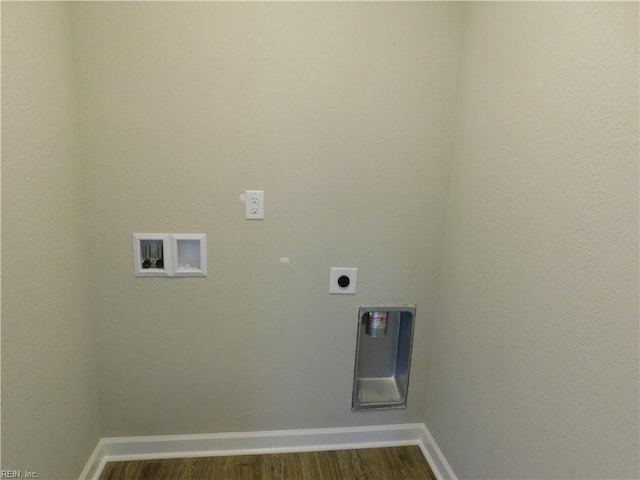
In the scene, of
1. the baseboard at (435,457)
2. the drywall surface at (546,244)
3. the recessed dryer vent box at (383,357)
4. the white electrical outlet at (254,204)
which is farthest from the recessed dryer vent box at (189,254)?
the baseboard at (435,457)

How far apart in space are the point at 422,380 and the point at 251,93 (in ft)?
5.09

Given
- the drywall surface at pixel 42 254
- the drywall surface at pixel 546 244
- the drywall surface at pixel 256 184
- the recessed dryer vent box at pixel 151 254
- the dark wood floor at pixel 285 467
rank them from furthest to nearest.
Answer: the dark wood floor at pixel 285 467 → the recessed dryer vent box at pixel 151 254 → the drywall surface at pixel 256 184 → the drywall surface at pixel 42 254 → the drywall surface at pixel 546 244

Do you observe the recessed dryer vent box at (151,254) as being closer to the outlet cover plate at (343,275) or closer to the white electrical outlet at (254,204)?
the white electrical outlet at (254,204)

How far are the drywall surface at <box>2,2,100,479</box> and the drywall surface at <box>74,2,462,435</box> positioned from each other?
0.10m

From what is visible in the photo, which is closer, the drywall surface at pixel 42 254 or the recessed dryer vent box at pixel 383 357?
the drywall surface at pixel 42 254

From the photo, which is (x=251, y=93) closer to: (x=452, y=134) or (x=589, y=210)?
(x=452, y=134)

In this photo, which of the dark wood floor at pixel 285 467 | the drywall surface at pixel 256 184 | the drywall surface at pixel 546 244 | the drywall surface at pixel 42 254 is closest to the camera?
the drywall surface at pixel 546 244

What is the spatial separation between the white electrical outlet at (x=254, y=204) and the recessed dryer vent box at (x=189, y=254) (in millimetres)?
212

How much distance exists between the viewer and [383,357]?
1.88m

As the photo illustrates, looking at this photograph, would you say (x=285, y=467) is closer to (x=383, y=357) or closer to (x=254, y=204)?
(x=383, y=357)

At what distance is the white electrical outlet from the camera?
1.49m

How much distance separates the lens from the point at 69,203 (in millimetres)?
1315

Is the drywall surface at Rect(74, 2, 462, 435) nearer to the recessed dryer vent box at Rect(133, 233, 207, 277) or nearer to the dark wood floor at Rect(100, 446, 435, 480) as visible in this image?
the recessed dryer vent box at Rect(133, 233, 207, 277)

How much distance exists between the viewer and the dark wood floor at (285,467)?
1596 mm
